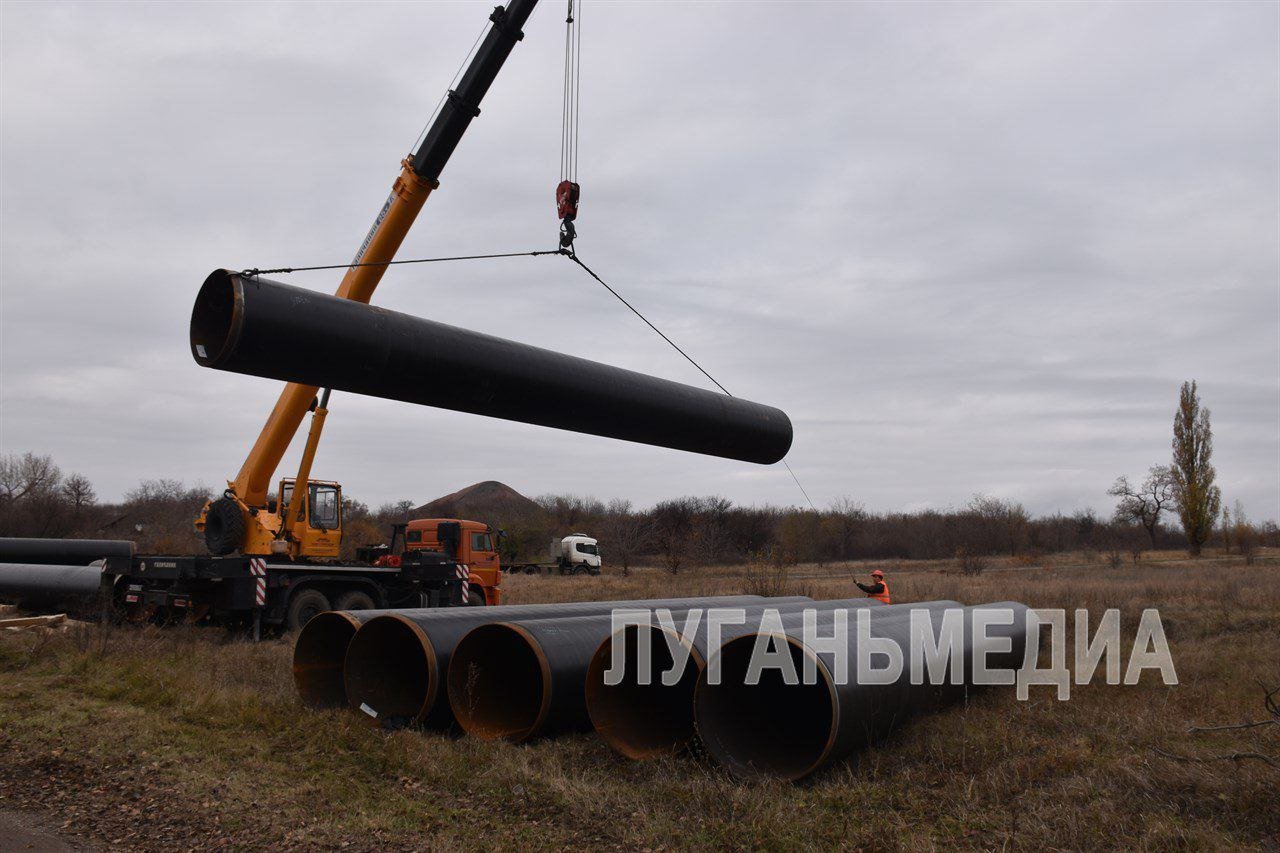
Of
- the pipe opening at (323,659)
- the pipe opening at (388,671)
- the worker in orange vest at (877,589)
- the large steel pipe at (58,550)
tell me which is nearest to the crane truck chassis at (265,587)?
the pipe opening at (323,659)

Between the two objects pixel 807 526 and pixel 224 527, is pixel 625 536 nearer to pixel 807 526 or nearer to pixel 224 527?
pixel 807 526

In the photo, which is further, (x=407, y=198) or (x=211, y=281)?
(x=407, y=198)

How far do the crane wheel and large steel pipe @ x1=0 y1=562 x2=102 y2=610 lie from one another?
5.87ft

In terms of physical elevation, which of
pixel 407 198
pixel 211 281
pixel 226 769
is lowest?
pixel 226 769

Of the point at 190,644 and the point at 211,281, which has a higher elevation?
the point at 211,281

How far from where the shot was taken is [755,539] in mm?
57094

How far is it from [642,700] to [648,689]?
0.41ft

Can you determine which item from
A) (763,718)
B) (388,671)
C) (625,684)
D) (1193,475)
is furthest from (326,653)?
(1193,475)

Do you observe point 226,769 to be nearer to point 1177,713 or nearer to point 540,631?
point 540,631

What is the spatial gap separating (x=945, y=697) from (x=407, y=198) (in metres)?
8.62

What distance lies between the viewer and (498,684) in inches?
328

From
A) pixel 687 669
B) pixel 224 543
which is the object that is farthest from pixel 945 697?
pixel 224 543

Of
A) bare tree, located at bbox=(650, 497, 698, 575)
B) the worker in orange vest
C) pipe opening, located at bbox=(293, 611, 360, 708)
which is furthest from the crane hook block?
bare tree, located at bbox=(650, 497, 698, 575)

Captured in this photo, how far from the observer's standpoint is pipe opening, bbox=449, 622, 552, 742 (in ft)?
24.3
